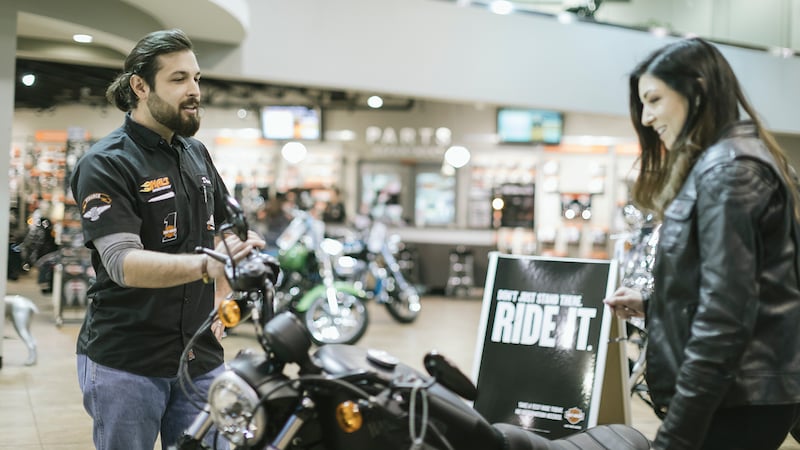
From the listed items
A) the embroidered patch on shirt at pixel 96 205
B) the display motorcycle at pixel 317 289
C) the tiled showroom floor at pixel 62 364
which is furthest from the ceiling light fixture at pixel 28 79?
the embroidered patch on shirt at pixel 96 205

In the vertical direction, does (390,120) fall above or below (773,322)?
above

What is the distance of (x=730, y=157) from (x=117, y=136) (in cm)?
150

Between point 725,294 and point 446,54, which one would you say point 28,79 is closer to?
point 446,54

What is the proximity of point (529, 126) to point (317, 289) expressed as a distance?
8.06 metres

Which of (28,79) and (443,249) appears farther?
(443,249)

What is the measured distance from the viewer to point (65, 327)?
362 inches

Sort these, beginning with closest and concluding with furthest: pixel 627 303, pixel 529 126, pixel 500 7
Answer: pixel 627 303
pixel 500 7
pixel 529 126

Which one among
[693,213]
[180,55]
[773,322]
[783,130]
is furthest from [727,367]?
[783,130]

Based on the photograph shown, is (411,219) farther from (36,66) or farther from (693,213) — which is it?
(693,213)

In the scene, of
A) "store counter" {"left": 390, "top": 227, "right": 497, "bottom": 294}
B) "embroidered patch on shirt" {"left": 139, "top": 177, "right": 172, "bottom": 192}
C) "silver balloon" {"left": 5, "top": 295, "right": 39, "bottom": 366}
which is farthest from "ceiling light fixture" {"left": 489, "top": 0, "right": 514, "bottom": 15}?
"embroidered patch on shirt" {"left": 139, "top": 177, "right": 172, "bottom": 192}

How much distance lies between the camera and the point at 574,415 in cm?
390

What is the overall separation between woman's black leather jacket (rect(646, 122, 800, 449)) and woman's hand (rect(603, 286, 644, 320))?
0.27 meters

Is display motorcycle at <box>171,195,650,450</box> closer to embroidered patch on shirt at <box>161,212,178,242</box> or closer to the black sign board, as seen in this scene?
embroidered patch on shirt at <box>161,212,178,242</box>

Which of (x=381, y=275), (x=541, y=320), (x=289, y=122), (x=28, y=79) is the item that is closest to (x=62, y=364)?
(x=28, y=79)
